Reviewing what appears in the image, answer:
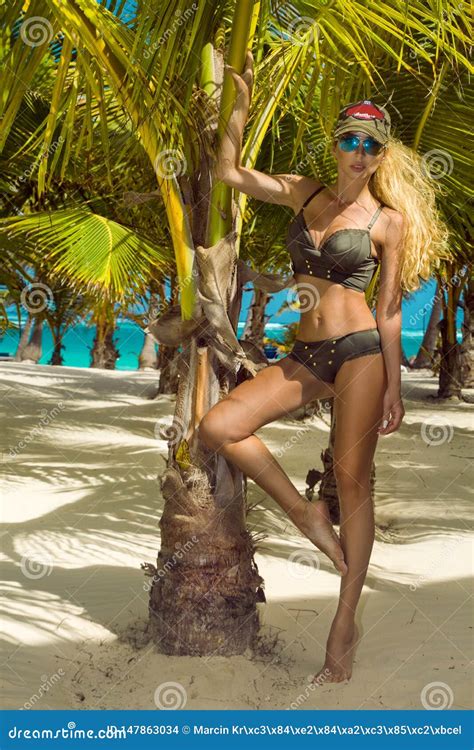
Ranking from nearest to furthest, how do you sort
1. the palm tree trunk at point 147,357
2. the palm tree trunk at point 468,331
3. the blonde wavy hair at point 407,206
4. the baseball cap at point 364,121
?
1. the baseball cap at point 364,121
2. the blonde wavy hair at point 407,206
3. the palm tree trunk at point 468,331
4. the palm tree trunk at point 147,357

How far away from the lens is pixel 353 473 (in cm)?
308

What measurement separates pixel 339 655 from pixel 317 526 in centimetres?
52

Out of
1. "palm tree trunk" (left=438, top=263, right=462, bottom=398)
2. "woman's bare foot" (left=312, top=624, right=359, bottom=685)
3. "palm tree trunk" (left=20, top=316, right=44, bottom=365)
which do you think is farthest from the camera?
"palm tree trunk" (left=20, top=316, right=44, bottom=365)

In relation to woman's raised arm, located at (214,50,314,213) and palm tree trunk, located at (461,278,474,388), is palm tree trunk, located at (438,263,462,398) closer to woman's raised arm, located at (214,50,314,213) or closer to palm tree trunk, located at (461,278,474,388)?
palm tree trunk, located at (461,278,474,388)

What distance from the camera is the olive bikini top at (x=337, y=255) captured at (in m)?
3.00

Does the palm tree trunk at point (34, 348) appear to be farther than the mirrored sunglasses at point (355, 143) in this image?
Yes

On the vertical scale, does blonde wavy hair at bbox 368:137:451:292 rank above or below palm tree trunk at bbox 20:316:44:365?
above

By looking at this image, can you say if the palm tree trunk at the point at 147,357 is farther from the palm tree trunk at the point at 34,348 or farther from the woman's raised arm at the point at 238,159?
the woman's raised arm at the point at 238,159

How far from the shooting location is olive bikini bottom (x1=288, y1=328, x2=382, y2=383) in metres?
3.01

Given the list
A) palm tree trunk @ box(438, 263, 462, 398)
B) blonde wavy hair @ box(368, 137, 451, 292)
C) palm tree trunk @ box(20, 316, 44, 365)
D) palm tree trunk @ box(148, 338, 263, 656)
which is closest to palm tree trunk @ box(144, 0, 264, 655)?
palm tree trunk @ box(148, 338, 263, 656)

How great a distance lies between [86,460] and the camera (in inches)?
321

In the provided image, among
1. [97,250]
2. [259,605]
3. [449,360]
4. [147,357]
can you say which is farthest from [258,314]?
[147,357]

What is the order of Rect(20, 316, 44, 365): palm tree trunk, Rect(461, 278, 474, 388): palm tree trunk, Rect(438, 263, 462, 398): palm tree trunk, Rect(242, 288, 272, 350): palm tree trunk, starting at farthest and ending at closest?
Rect(20, 316, 44, 365): palm tree trunk, Rect(461, 278, 474, 388): palm tree trunk, Rect(242, 288, 272, 350): palm tree trunk, Rect(438, 263, 462, 398): palm tree trunk

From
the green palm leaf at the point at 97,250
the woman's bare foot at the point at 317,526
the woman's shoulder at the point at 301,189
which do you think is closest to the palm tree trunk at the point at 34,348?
the green palm leaf at the point at 97,250
